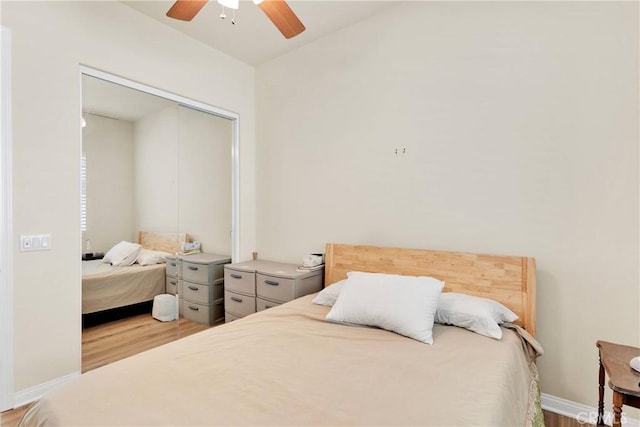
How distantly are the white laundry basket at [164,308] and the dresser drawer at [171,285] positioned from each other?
39 millimetres

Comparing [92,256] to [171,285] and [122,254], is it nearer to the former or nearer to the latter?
[122,254]

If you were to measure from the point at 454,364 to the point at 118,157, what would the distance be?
292 cm

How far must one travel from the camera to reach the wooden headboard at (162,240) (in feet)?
9.56

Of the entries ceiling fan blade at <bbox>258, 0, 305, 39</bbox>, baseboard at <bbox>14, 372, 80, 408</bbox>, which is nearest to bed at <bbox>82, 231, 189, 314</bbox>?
baseboard at <bbox>14, 372, 80, 408</bbox>

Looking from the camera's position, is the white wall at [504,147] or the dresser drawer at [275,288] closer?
the white wall at [504,147]

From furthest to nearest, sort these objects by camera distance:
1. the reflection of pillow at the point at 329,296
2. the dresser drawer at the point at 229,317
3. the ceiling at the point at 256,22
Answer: the dresser drawer at the point at 229,317 < the ceiling at the point at 256,22 < the reflection of pillow at the point at 329,296

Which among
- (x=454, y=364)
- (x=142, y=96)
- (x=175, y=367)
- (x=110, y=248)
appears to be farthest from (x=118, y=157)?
(x=454, y=364)

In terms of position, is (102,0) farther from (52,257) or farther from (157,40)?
(52,257)

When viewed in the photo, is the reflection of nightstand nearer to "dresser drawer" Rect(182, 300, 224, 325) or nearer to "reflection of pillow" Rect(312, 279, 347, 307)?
"dresser drawer" Rect(182, 300, 224, 325)

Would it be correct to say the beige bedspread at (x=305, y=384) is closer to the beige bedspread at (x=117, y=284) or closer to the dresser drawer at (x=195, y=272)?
the beige bedspread at (x=117, y=284)

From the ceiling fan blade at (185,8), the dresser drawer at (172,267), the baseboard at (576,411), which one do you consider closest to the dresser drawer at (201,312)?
the dresser drawer at (172,267)

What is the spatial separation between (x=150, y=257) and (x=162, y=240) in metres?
0.19

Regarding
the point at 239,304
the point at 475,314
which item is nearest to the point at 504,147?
the point at 475,314

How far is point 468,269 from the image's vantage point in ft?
7.37
